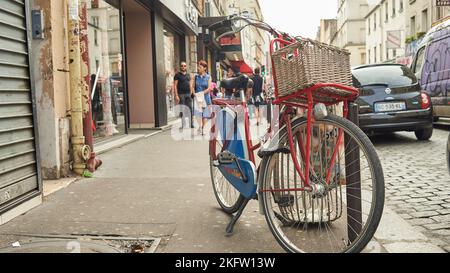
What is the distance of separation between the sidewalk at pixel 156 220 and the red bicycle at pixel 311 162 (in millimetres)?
265

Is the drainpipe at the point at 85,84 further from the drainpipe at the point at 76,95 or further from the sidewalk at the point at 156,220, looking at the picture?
the sidewalk at the point at 156,220

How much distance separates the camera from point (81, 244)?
3287 millimetres

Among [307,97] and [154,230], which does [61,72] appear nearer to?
[154,230]

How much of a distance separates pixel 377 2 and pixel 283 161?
47961 mm

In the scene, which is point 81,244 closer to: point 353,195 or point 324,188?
point 324,188

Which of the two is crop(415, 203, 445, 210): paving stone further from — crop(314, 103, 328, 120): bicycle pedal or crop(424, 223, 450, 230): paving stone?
crop(314, 103, 328, 120): bicycle pedal

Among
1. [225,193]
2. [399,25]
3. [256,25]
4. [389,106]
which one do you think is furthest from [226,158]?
[399,25]

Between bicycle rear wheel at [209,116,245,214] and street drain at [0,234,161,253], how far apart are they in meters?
0.82

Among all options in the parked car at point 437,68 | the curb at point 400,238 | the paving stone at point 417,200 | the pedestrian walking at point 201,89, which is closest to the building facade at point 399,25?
the parked car at point 437,68

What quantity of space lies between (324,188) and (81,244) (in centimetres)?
168

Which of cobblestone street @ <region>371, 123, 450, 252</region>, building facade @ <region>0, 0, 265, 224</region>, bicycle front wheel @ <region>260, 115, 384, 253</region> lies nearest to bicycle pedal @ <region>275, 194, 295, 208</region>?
bicycle front wheel @ <region>260, 115, 384, 253</region>

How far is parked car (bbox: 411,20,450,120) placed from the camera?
33.9ft

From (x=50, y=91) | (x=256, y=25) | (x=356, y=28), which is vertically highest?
(x=356, y=28)

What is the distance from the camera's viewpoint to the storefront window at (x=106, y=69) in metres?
9.27
